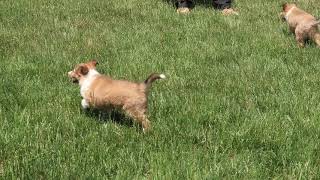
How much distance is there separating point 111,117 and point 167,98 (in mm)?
1061

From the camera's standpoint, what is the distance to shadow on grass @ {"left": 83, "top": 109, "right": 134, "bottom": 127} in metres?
6.89

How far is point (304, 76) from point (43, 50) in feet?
16.2

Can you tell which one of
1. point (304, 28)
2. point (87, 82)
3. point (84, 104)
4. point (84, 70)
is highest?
point (84, 70)

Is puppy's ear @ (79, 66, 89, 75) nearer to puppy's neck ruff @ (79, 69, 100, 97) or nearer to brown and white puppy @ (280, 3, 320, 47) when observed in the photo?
puppy's neck ruff @ (79, 69, 100, 97)

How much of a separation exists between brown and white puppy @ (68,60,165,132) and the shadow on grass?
0.15 meters

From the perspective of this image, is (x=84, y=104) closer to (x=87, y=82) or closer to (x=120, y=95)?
(x=87, y=82)

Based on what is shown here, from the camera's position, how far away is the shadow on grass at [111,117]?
6887 millimetres

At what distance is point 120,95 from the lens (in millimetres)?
6441

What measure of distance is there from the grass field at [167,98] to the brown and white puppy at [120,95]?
207mm

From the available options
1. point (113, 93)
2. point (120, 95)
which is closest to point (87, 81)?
point (113, 93)

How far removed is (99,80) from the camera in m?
6.92

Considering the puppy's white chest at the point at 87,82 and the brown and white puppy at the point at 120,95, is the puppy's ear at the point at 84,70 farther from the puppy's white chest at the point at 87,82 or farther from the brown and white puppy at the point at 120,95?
the brown and white puppy at the point at 120,95

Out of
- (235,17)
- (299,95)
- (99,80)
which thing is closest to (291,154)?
(299,95)

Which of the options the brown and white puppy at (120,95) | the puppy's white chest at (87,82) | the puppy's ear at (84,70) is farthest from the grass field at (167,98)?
the puppy's ear at (84,70)
